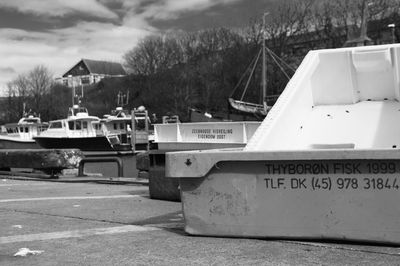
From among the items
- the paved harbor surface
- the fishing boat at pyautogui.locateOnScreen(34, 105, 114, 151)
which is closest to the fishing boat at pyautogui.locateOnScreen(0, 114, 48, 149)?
the fishing boat at pyautogui.locateOnScreen(34, 105, 114, 151)

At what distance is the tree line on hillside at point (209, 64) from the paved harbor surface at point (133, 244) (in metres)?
46.3

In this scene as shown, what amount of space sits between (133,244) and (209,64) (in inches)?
2997

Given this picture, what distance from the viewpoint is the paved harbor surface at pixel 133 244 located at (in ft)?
14.0

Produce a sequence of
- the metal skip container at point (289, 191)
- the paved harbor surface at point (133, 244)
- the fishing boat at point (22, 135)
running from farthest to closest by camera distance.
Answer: the fishing boat at point (22, 135), the metal skip container at point (289, 191), the paved harbor surface at point (133, 244)

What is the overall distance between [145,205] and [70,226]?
75.1 inches

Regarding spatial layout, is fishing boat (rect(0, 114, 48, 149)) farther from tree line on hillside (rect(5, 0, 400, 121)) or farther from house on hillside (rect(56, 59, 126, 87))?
house on hillside (rect(56, 59, 126, 87))

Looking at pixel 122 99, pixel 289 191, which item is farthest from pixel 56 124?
pixel 122 99

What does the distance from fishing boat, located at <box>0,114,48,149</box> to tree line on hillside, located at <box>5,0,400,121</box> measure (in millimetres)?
24690

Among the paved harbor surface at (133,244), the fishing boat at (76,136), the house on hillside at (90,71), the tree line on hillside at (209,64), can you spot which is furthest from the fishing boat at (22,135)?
the house on hillside at (90,71)

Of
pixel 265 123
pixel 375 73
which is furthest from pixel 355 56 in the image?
pixel 265 123

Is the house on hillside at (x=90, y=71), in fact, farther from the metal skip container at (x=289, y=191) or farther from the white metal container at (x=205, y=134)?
the metal skip container at (x=289, y=191)

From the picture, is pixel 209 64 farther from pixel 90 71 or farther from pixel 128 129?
pixel 90 71

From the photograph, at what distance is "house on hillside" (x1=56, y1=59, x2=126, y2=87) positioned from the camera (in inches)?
5389

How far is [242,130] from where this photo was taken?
19.4 metres
